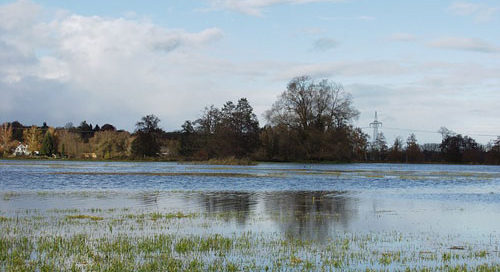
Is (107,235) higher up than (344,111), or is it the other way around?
(344,111)

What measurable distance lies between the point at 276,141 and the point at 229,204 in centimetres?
8303

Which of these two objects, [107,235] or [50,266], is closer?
[50,266]

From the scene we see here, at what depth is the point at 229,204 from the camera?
26734 millimetres

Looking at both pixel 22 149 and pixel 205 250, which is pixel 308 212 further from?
pixel 22 149

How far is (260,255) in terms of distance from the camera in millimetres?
13469

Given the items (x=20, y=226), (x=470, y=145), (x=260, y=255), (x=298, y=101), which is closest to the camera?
(x=260, y=255)

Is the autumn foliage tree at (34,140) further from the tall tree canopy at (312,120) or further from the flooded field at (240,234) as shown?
the flooded field at (240,234)

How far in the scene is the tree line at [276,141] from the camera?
103062 millimetres

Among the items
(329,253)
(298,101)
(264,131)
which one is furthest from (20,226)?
(264,131)

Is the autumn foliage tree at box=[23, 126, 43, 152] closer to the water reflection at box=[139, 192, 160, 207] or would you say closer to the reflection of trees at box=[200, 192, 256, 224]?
the water reflection at box=[139, 192, 160, 207]

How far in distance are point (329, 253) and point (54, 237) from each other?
7.36 meters

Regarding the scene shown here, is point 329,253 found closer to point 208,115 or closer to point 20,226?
point 20,226

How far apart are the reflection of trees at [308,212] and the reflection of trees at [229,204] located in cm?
102

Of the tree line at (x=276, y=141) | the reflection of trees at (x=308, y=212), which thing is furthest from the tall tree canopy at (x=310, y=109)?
the reflection of trees at (x=308, y=212)
